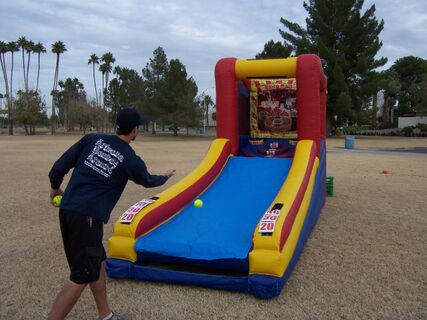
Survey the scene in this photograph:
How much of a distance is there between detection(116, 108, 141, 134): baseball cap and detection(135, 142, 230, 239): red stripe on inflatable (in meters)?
1.76

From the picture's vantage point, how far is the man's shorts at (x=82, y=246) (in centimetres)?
307

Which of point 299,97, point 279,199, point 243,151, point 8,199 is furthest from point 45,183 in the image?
point 279,199

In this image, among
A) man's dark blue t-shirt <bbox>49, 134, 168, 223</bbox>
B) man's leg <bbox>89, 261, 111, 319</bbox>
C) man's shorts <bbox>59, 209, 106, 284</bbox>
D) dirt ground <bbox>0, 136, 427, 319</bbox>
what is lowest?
dirt ground <bbox>0, 136, 427, 319</bbox>

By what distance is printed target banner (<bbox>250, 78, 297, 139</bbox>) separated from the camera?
845 centimetres

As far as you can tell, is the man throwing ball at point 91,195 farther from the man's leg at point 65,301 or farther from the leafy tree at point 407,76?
the leafy tree at point 407,76

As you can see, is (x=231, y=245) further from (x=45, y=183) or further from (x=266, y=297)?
(x=45, y=183)

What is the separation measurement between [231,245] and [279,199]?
0.93m

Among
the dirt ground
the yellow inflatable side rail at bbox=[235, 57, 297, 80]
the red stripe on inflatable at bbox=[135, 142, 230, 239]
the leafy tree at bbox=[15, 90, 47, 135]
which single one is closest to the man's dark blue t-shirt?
the dirt ground

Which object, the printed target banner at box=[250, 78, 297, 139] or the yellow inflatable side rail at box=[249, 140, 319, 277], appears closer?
the yellow inflatable side rail at box=[249, 140, 319, 277]

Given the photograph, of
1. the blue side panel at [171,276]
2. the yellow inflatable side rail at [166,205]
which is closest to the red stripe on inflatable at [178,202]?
the yellow inflatable side rail at [166,205]

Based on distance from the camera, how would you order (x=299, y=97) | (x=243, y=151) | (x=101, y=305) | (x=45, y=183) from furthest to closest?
(x=45, y=183) < (x=243, y=151) < (x=299, y=97) < (x=101, y=305)

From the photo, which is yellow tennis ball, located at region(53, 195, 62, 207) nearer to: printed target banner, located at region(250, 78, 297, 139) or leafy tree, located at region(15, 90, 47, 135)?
printed target banner, located at region(250, 78, 297, 139)

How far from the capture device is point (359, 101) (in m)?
38.2

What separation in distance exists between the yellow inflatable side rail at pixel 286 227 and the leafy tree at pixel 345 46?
31181mm
